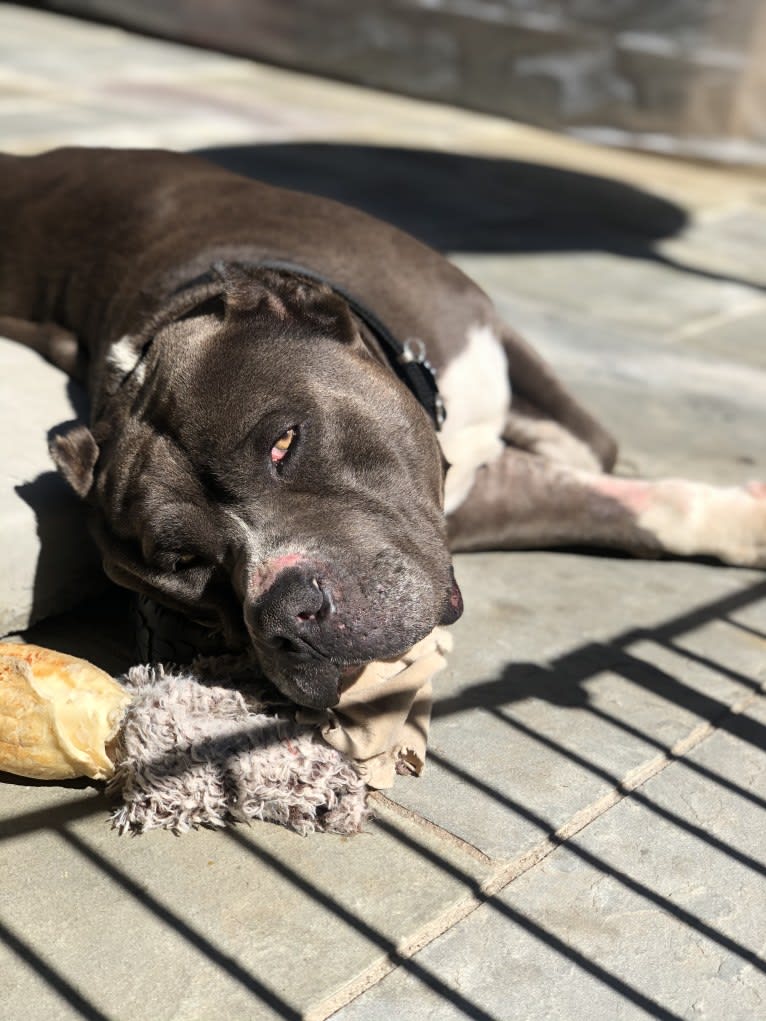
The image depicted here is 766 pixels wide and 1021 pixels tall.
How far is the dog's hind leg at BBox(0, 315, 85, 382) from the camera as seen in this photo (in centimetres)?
395

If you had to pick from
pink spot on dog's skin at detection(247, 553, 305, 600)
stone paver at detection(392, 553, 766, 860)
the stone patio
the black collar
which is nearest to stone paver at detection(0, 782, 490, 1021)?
the stone patio

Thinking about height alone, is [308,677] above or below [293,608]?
below

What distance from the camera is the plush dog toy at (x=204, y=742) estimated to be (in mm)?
2674

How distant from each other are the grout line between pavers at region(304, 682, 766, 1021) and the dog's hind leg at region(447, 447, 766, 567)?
765 mm

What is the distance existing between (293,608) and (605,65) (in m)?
6.04

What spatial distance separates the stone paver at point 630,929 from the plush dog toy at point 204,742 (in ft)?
1.32

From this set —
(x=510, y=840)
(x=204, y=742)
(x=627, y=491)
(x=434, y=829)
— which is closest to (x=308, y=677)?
(x=204, y=742)

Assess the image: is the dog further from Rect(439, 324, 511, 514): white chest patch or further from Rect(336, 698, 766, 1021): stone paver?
Rect(336, 698, 766, 1021): stone paver

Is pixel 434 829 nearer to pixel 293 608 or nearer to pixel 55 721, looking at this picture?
pixel 293 608

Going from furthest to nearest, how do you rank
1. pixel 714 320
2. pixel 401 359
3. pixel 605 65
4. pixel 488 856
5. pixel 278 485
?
pixel 605 65
pixel 714 320
pixel 401 359
pixel 278 485
pixel 488 856

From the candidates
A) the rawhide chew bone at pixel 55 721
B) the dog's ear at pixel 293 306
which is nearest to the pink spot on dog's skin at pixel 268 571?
the rawhide chew bone at pixel 55 721

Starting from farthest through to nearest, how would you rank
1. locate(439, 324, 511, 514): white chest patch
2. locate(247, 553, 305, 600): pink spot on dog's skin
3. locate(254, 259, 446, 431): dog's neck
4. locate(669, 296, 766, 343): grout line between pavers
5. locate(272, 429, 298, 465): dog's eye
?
locate(669, 296, 766, 343): grout line between pavers
locate(439, 324, 511, 514): white chest patch
locate(254, 259, 446, 431): dog's neck
locate(272, 429, 298, 465): dog's eye
locate(247, 553, 305, 600): pink spot on dog's skin

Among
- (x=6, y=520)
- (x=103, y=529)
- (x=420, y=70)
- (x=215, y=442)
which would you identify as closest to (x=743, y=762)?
(x=215, y=442)

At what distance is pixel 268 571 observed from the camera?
108 inches
